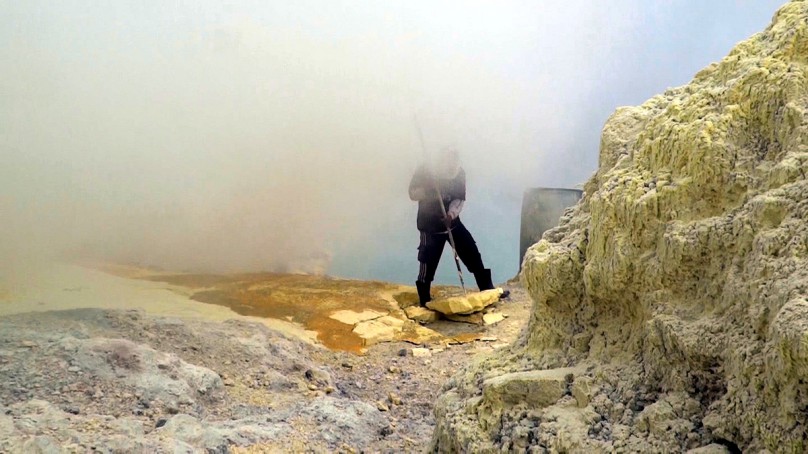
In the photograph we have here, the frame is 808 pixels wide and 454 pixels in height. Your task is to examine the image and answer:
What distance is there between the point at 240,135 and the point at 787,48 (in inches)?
212

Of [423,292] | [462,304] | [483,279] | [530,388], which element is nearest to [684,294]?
[530,388]

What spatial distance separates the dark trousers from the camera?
5.00 meters

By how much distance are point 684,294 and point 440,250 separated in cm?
404

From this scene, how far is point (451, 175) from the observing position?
5211mm

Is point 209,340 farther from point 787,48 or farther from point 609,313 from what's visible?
point 787,48

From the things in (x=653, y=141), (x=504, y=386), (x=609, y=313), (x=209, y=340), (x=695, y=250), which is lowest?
(x=209, y=340)


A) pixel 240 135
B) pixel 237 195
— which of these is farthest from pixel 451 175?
pixel 237 195

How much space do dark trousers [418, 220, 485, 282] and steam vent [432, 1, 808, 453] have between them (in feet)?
11.6

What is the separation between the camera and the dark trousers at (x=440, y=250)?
5000mm

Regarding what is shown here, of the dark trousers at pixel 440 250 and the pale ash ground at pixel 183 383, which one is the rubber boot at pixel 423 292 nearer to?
the dark trousers at pixel 440 250

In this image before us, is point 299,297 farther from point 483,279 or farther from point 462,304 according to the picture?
point 483,279

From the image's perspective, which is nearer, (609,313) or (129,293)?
(609,313)

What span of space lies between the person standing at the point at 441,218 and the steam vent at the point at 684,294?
141 inches

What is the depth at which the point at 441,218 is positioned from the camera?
16.7 feet
